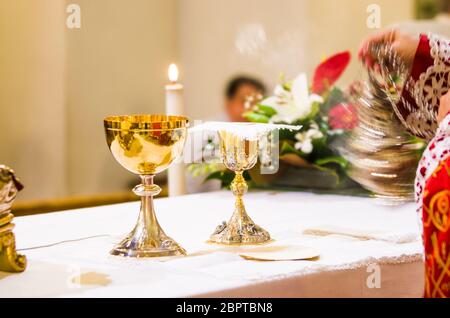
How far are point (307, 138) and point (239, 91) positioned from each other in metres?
2.06

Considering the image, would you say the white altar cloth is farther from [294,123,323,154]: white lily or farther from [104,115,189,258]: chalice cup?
[294,123,323,154]: white lily

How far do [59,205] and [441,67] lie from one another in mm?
2192

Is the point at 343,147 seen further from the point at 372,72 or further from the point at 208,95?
the point at 208,95

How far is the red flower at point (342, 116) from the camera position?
6.27 feet

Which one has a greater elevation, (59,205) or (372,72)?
(372,72)

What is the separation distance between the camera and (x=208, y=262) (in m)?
1.20

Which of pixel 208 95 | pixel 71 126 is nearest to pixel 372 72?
pixel 71 126

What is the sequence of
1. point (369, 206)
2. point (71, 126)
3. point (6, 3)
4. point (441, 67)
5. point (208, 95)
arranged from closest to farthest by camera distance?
1. point (441, 67)
2. point (369, 206)
3. point (6, 3)
4. point (71, 126)
5. point (208, 95)

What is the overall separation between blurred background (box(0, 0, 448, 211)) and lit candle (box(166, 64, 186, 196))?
1.47 m

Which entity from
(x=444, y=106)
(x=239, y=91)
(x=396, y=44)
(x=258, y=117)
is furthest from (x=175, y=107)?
(x=239, y=91)

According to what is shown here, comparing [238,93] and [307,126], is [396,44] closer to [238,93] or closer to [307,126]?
[307,126]

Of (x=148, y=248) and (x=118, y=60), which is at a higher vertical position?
(x=118, y=60)

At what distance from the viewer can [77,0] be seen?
3684 millimetres
